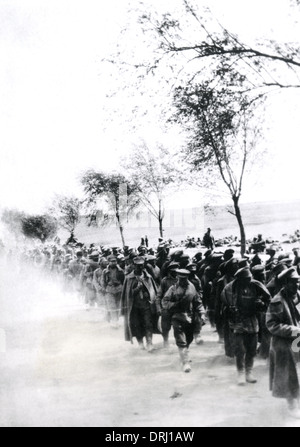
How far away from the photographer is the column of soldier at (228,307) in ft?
21.1

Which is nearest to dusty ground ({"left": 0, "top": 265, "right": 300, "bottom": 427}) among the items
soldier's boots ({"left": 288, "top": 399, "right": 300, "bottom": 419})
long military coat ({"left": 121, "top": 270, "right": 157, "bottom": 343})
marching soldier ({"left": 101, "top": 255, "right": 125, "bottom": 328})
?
soldier's boots ({"left": 288, "top": 399, "right": 300, "bottom": 419})

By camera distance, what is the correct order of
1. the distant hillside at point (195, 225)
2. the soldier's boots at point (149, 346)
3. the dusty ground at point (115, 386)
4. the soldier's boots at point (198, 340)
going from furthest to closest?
the distant hillside at point (195, 225), the soldier's boots at point (198, 340), the soldier's boots at point (149, 346), the dusty ground at point (115, 386)

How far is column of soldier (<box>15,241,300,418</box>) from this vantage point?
6.43 meters

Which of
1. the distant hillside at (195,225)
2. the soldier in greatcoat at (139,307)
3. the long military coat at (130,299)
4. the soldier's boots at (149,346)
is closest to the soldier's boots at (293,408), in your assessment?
the soldier's boots at (149,346)

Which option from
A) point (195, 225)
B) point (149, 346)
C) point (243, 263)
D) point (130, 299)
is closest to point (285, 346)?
point (243, 263)

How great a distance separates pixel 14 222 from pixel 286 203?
3973 cm

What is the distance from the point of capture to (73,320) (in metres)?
14.4

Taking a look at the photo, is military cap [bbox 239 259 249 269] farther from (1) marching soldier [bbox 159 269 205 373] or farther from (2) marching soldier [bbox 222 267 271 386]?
(1) marching soldier [bbox 159 269 205 373]

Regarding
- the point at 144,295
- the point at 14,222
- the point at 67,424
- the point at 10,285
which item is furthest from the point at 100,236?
the point at 67,424

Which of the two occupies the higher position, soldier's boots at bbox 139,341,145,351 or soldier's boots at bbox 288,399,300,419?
soldier's boots at bbox 288,399,300,419

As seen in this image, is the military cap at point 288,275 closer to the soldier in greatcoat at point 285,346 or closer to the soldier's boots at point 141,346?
the soldier in greatcoat at point 285,346

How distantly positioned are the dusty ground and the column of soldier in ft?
1.14

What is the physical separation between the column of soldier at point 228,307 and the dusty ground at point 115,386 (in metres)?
0.35

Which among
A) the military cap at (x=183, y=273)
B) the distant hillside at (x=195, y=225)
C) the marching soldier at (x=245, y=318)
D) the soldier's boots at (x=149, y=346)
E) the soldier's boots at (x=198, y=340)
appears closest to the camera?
the marching soldier at (x=245, y=318)
